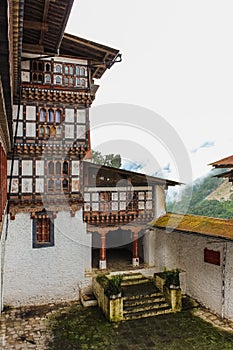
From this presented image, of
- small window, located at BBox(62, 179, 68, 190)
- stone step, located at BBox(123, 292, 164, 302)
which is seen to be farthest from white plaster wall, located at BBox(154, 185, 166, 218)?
small window, located at BBox(62, 179, 68, 190)

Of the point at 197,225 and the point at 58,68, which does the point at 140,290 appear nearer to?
the point at 197,225

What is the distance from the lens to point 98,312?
11047 millimetres

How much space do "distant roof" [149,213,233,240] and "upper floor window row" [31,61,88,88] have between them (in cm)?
632

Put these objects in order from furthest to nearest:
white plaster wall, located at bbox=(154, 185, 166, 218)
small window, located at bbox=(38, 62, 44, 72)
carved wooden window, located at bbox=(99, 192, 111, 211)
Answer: white plaster wall, located at bbox=(154, 185, 166, 218) < carved wooden window, located at bbox=(99, 192, 111, 211) < small window, located at bbox=(38, 62, 44, 72)

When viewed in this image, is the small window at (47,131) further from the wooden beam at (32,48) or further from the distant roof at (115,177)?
the wooden beam at (32,48)

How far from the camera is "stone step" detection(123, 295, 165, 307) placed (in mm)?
11000

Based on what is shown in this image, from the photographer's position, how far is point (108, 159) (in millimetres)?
34406

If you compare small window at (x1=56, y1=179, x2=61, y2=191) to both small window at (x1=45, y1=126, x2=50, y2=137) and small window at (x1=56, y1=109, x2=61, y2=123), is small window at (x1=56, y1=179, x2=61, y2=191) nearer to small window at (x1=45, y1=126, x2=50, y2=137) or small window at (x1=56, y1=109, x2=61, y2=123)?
small window at (x1=45, y1=126, x2=50, y2=137)

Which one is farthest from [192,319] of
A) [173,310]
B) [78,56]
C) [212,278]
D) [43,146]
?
[78,56]

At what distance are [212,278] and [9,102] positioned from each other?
8.69 meters

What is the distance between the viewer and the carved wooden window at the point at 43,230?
12.1 m

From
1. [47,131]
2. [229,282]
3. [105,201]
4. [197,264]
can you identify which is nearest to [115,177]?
[105,201]

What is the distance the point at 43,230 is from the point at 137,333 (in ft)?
16.7

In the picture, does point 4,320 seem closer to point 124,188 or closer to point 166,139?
point 124,188
